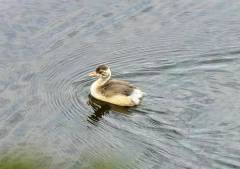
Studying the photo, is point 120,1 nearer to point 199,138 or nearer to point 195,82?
point 195,82

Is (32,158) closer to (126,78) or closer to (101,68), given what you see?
(101,68)

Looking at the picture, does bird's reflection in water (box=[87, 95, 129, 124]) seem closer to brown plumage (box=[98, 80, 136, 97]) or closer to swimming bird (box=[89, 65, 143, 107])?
swimming bird (box=[89, 65, 143, 107])

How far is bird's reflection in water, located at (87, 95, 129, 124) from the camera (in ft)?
39.6

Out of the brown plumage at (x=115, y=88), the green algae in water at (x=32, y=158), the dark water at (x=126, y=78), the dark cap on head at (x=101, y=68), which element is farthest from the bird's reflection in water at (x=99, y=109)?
the green algae in water at (x=32, y=158)

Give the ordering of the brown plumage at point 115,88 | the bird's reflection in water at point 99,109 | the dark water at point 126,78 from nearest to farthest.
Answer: the dark water at point 126,78, the bird's reflection in water at point 99,109, the brown plumage at point 115,88

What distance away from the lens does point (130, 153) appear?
1064cm

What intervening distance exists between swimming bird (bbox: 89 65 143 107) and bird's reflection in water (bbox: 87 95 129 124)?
0.26ft

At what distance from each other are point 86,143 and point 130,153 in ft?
3.07

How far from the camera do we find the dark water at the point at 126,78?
35.6 ft

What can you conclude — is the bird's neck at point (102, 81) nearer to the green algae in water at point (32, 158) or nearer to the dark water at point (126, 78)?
the dark water at point (126, 78)

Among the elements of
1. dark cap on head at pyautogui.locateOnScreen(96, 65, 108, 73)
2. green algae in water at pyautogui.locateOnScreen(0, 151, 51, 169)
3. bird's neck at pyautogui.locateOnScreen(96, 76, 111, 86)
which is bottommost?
green algae in water at pyautogui.locateOnScreen(0, 151, 51, 169)

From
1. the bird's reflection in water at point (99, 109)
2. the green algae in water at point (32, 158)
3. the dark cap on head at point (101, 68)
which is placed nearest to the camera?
the green algae in water at point (32, 158)

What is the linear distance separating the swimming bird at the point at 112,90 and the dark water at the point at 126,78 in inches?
6.0

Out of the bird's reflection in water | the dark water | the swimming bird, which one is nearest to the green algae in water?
the dark water
